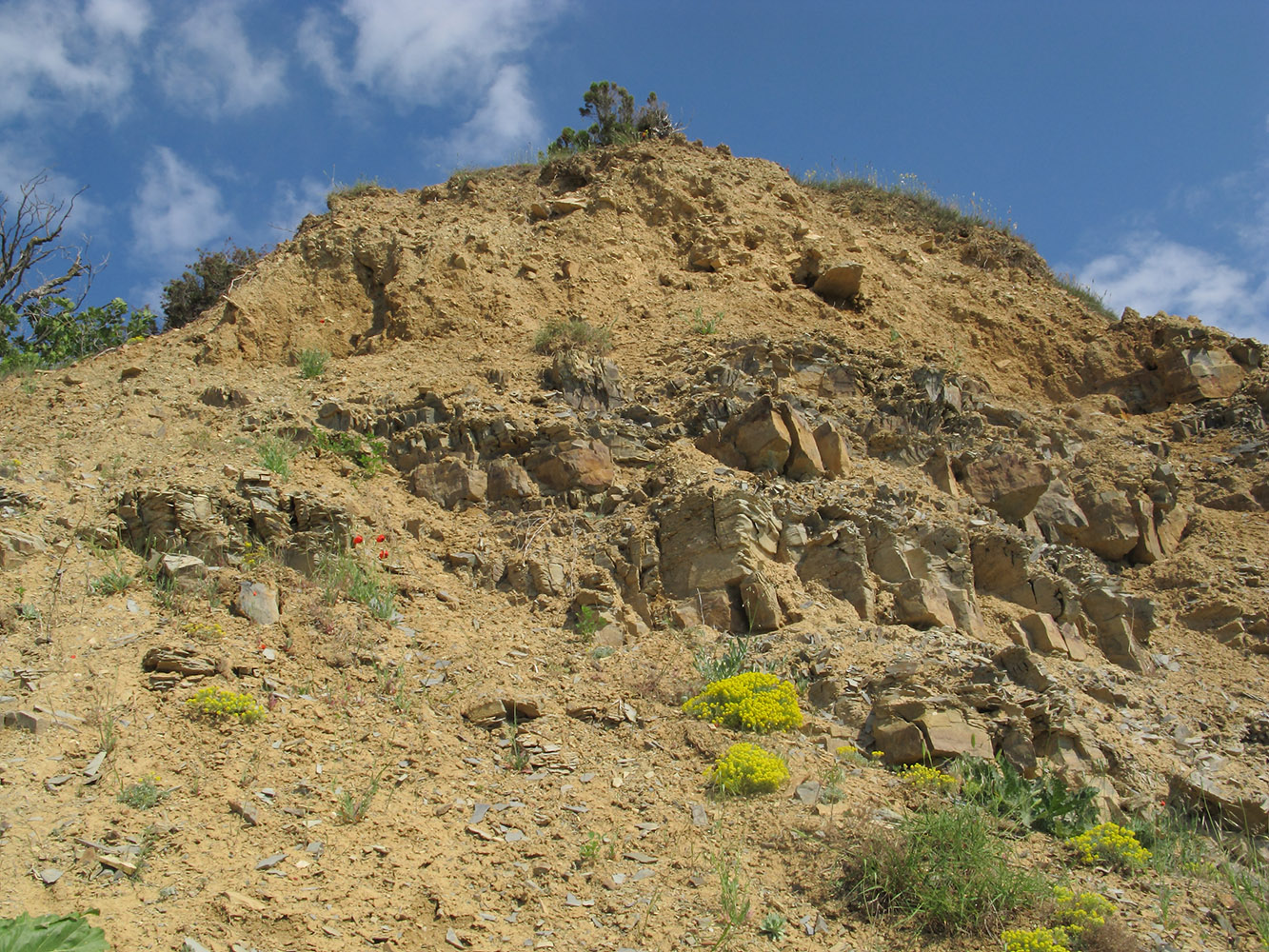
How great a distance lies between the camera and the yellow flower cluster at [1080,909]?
434cm

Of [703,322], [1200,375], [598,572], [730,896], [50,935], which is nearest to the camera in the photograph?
[50,935]

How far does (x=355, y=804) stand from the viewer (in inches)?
191

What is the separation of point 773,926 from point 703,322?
7775 millimetres

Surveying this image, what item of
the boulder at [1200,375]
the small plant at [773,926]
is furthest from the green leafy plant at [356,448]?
the boulder at [1200,375]

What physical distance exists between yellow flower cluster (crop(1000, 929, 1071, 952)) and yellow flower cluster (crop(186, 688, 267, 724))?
426 cm

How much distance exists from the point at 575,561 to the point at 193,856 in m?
3.96

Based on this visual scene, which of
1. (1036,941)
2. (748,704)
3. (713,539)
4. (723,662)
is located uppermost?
(713,539)

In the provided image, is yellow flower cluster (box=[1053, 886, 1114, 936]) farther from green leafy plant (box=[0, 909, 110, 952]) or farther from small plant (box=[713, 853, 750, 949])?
green leafy plant (box=[0, 909, 110, 952])

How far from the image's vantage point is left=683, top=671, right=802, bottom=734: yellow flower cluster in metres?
6.02

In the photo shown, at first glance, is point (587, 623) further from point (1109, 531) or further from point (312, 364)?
point (1109, 531)

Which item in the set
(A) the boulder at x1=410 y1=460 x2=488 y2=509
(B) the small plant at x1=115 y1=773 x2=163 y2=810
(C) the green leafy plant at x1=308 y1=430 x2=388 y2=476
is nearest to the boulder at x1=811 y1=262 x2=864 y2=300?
(A) the boulder at x1=410 y1=460 x2=488 y2=509

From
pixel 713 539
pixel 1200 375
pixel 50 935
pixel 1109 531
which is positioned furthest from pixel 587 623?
pixel 1200 375

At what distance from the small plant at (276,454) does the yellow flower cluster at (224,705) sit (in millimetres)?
2546

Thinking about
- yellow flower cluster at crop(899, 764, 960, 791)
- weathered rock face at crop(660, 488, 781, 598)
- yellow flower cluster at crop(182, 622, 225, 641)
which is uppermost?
weathered rock face at crop(660, 488, 781, 598)
